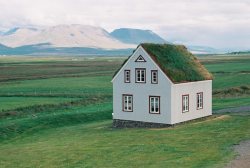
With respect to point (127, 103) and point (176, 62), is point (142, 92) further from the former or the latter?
point (176, 62)

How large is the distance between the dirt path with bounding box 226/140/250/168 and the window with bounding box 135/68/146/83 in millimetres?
17749

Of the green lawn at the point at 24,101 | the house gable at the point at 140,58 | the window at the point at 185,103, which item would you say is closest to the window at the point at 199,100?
the window at the point at 185,103

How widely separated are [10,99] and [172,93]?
38732 millimetres

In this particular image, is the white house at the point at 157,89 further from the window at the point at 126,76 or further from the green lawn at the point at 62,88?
the green lawn at the point at 62,88

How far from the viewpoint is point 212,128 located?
1580 inches

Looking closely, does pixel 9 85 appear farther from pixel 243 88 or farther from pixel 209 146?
pixel 209 146

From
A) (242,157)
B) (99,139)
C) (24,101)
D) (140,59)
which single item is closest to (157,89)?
(140,59)

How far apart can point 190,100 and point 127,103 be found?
706 cm

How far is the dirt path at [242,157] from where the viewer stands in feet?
82.5

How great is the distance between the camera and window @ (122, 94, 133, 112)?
1924 inches

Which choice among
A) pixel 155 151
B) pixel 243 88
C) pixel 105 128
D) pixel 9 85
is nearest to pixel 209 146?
pixel 155 151

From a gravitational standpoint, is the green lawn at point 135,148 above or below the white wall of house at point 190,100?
below

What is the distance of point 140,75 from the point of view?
158 feet

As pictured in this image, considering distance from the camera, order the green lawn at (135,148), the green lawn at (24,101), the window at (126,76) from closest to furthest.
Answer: the green lawn at (135,148)
the window at (126,76)
the green lawn at (24,101)
